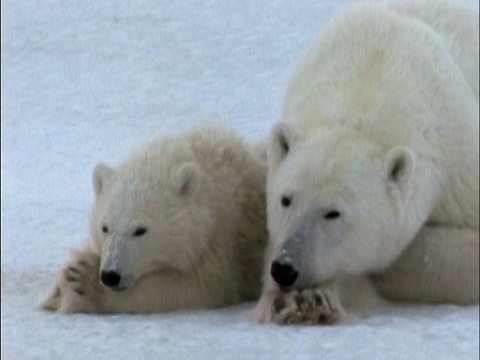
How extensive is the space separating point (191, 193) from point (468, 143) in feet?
2.31

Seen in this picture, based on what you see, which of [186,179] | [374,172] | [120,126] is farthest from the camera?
[186,179]

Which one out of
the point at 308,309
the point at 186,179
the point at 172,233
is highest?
the point at 186,179

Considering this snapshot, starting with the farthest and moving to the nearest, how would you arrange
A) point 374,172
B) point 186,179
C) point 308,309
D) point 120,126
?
point 186,179
point 374,172
point 308,309
point 120,126

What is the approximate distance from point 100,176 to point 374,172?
64 centimetres

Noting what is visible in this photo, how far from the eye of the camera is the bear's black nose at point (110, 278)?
212 centimetres

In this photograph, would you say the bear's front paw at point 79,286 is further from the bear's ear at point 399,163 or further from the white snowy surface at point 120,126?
the bear's ear at point 399,163

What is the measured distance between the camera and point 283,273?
1.99m

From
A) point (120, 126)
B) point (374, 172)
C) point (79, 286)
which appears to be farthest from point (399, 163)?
point (79, 286)

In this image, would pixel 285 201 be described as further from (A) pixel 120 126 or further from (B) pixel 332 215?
(A) pixel 120 126

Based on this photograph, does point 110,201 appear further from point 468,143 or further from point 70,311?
point 468,143

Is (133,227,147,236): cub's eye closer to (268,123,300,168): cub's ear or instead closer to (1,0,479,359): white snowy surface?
(1,0,479,359): white snowy surface

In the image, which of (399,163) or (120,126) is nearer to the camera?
(120,126)

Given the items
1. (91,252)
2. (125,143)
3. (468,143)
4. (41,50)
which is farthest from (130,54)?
(468,143)

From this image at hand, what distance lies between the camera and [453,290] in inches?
91.4
